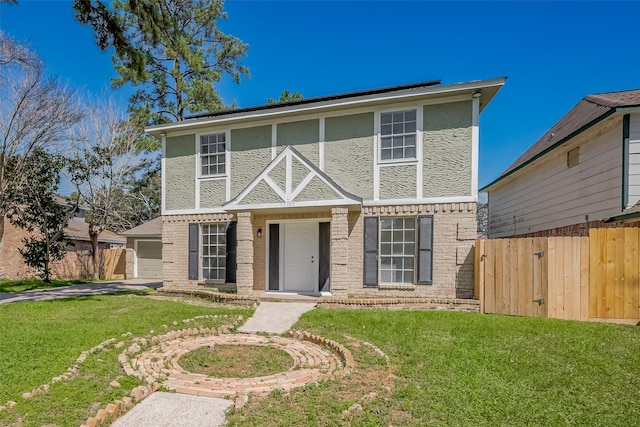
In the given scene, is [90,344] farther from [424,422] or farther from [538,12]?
[538,12]

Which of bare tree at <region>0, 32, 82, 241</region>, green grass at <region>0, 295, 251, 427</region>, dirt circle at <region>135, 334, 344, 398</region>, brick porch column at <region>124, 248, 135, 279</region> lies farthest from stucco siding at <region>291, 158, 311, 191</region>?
brick porch column at <region>124, 248, 135, 279</region>

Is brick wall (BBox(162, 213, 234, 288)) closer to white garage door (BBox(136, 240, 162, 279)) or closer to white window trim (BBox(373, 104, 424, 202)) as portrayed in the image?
white window trim (BBox(373, 104, 424, 202))

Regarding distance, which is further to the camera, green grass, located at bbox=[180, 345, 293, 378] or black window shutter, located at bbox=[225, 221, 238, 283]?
black window shutter, located at bbox=[225, 221, 238, 283]

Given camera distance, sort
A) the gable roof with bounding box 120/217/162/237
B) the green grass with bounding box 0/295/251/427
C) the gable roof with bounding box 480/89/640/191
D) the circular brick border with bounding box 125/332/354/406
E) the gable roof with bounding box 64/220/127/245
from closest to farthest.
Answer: the green grass with bounding box 0/295/251/427
the circular brick border with bounding box 125/332/354/406
the gable roof with bounding box 480/89/640/191
the gable roof with bounding box 120/217/162/237
the gable roof with bounding box 64/220/127/245

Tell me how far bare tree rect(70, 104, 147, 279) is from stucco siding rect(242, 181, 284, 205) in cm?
1284

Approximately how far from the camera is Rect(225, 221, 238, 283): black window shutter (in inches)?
433

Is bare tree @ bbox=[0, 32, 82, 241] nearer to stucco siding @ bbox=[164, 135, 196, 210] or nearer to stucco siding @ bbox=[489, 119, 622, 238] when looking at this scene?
stucco siding @ bbox=[164, 135, 196, 210]

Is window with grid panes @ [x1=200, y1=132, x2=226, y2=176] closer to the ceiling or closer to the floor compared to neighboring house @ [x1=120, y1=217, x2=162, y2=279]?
closer to the ceiling

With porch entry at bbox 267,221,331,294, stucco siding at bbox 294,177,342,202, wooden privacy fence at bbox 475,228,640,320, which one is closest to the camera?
wooden privacy fence at bbox 475,228,640,320

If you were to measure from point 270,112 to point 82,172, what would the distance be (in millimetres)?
13017

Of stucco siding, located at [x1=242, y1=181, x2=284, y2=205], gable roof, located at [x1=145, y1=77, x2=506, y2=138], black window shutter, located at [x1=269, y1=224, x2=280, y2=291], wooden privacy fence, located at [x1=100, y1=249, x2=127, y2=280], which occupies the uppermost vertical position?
gable roof, located at [x1=145, y1=77, x2=506, y2=138]

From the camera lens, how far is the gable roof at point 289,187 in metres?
9.53

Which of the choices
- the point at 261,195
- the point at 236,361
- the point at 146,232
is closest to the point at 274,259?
the point at 261,195

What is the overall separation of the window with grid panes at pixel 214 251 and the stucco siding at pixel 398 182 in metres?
5.43
